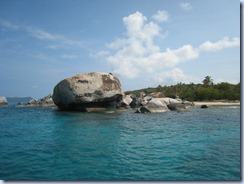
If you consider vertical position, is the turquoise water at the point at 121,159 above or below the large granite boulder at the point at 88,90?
below

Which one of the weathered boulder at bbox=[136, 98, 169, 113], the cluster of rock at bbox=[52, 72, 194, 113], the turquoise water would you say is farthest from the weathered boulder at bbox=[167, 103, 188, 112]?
the turquoise water

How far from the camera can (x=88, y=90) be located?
2347cm

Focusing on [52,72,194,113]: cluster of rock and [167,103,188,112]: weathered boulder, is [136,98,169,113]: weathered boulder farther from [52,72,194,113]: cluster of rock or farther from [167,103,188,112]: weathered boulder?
[167,103,188,112]: weathered boulder

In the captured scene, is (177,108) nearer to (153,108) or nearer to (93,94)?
(153,108)

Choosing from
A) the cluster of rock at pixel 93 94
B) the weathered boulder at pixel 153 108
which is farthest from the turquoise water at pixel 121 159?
the cluster of rock at pixel 93 94

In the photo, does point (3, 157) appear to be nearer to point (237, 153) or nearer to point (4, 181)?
point (4, 181)

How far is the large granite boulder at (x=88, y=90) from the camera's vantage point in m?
23.5

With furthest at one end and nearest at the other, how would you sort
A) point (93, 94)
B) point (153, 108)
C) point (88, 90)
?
point (93, 94), point (88, 90), point (153, 108)

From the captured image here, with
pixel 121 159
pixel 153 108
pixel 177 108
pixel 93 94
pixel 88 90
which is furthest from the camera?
pixel 177 108

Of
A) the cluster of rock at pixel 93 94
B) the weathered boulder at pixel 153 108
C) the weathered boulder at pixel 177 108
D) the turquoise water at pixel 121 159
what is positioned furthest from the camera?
the weathered boulder at pixel 177 108

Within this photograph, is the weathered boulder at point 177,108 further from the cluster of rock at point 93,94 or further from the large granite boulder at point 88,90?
the large granite boulder at point 88,90

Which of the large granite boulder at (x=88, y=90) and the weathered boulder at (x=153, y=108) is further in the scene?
Result: the large granite boulder at (x=88, y=90)

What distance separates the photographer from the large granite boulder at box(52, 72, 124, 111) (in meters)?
23.5

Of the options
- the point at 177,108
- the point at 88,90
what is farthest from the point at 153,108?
the point at 88,90
